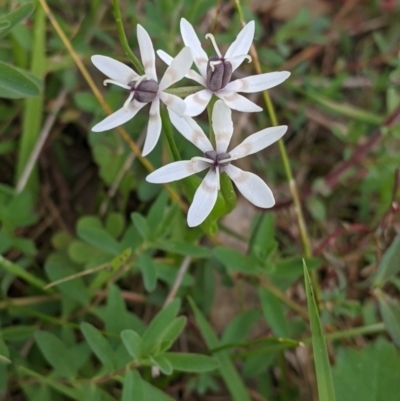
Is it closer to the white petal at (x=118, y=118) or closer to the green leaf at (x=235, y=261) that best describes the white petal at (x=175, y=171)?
the white petal at (x=118, y=118)

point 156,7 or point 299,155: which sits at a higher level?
point 156,7

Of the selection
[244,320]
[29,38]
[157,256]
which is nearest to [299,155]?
[157,256]

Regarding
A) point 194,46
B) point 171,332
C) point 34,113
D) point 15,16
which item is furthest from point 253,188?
point 34,113

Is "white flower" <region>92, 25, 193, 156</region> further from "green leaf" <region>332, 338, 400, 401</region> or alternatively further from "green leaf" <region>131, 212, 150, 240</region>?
"green leaf" <region>332, 338, 400, 401</region>

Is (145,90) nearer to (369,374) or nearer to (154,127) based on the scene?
(154,127)

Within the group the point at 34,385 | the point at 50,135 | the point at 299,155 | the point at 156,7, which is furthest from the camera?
the point at 299,155

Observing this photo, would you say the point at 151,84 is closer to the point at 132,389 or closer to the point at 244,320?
the point at 132,389
